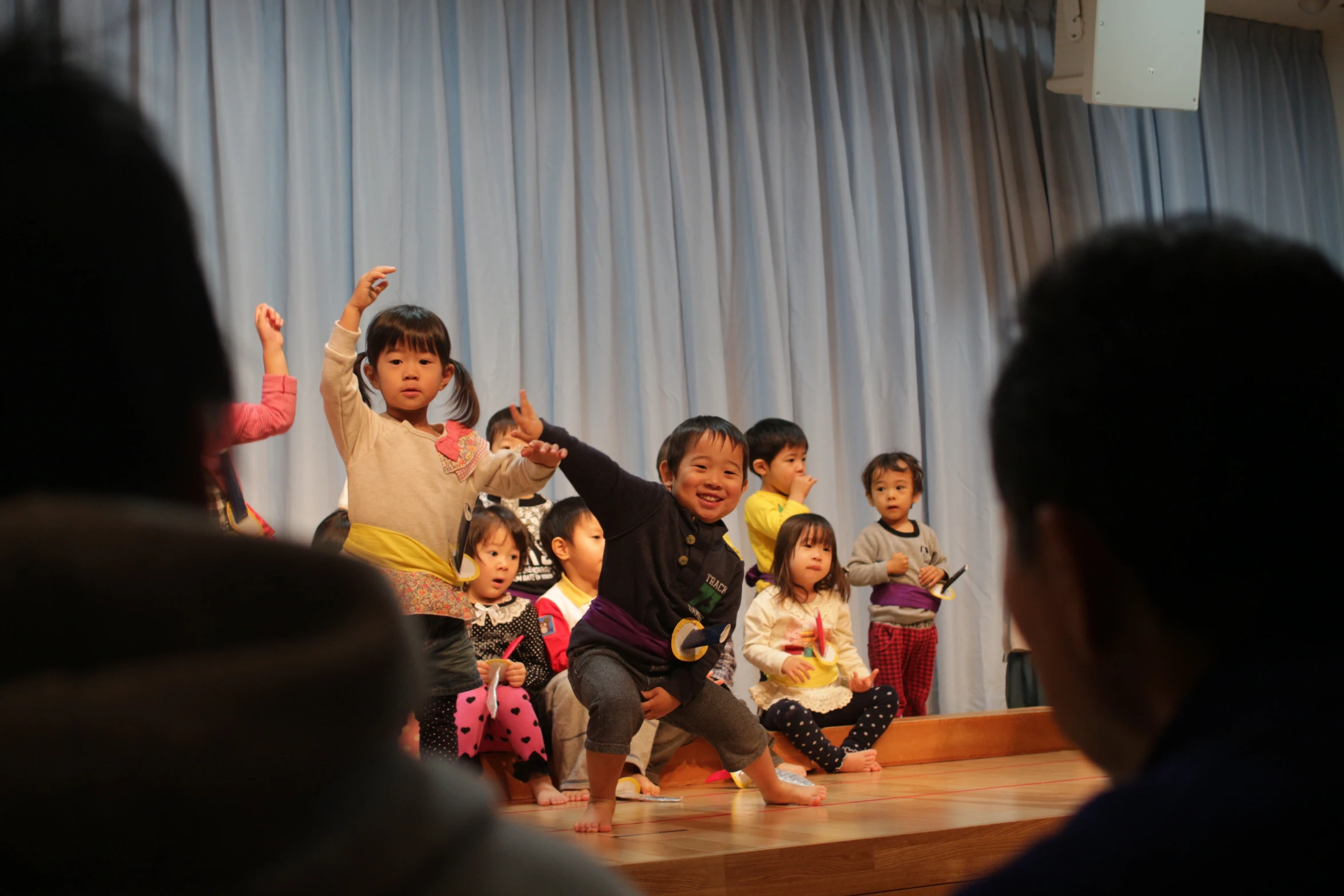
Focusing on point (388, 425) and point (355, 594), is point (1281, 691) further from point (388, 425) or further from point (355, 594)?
point (388, 425)

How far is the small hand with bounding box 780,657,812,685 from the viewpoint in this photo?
3473 mm

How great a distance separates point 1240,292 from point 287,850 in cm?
45

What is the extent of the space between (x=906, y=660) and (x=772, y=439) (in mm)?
974

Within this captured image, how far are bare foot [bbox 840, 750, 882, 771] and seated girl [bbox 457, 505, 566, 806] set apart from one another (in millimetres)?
952

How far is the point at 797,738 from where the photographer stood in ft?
11.8

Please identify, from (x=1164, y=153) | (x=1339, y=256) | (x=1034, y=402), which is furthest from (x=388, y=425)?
(x=1339, y=256)

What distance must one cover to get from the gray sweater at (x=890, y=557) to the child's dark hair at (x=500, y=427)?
1477 millimetres

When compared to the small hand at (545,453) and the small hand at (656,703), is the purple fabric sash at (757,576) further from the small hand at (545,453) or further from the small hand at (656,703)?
the small hand at (545,453)

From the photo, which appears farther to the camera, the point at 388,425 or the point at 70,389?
the point at 388,425

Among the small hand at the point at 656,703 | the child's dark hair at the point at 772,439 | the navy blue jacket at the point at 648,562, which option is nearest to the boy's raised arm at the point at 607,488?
the navy blue jacket at the point at 648,562

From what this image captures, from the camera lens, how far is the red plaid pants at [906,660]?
14.3ft

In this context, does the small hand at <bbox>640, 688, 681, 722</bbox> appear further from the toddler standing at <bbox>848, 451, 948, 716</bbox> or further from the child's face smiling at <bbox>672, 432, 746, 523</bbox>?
the toddler standing at <bbox>848, 451, 948, 716</bbox>

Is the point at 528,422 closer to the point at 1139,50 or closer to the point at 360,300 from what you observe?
the point at 360,300

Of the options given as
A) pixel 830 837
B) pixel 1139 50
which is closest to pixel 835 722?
pixel 830 837
